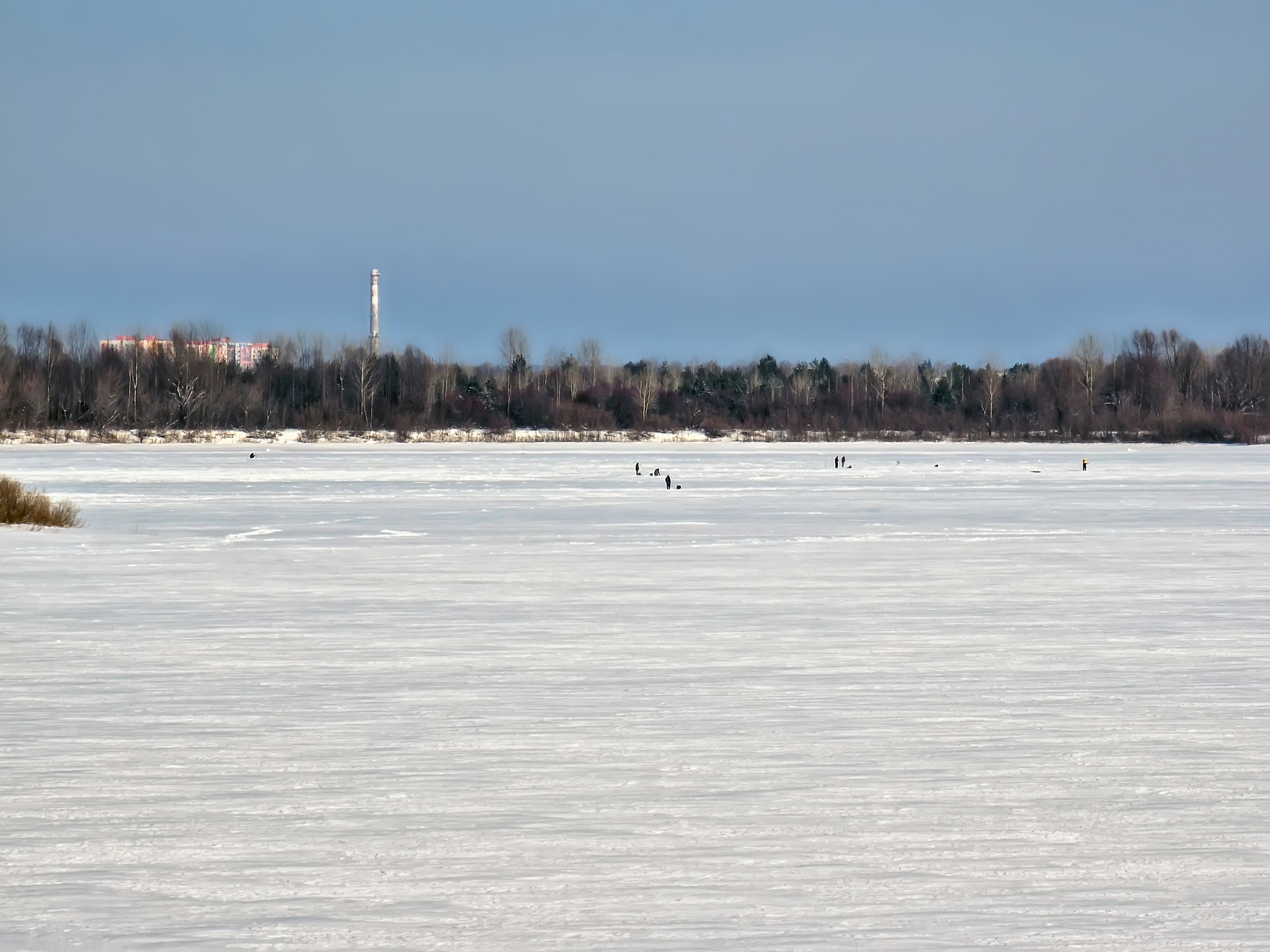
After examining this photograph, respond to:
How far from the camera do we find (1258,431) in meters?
76.9

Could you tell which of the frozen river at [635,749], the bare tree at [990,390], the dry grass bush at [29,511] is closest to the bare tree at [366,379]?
the bare tree at [990,390]

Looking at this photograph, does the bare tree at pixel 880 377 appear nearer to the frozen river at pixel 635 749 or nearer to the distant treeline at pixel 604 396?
the distant treeline at pixel 604 396

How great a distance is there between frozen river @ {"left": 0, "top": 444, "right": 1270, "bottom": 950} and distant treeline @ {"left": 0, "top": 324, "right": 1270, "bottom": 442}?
220ft

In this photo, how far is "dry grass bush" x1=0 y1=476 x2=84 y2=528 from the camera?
19.3 meters

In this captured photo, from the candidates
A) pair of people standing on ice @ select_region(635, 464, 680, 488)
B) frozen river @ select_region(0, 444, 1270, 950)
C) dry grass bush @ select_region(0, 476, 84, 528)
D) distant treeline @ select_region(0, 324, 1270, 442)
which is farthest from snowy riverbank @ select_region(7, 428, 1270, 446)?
frozen river @ select_region(0, 444, 1270, 950)

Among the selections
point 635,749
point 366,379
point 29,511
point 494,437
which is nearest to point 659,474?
point 29,511

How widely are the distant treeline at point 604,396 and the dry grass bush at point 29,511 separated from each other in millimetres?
62204

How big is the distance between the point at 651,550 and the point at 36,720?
9795 millimetres

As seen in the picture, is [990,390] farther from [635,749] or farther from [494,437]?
[635,749]

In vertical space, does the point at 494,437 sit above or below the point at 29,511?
above

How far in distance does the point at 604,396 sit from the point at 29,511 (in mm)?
78540

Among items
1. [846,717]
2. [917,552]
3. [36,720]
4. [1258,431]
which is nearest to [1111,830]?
[846,717]

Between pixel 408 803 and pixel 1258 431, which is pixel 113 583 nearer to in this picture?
pixel 408 803

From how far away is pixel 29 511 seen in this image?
1942cm
